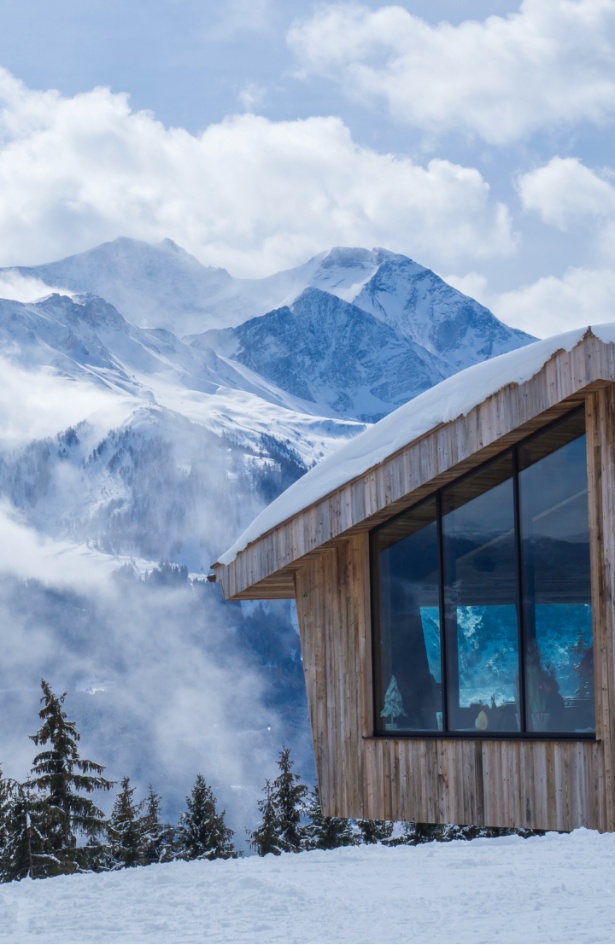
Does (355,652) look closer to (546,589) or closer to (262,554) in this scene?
(262,554)

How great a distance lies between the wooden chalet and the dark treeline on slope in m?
13.9

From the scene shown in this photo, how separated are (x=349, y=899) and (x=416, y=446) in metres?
3.81

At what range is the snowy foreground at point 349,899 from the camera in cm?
687

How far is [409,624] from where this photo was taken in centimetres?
1087

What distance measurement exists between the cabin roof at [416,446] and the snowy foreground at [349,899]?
2.77m

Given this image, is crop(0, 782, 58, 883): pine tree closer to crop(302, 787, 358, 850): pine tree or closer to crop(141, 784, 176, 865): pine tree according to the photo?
crop(141, 784, 176, 865): pine tree

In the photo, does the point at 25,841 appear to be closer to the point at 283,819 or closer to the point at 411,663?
the point at 283,819

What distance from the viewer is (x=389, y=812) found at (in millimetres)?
10828

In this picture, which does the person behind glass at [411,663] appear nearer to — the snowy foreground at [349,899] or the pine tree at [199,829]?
the snowy foreground at [349,899]

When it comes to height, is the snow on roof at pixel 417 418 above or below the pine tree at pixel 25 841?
above

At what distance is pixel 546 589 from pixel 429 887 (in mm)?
2694

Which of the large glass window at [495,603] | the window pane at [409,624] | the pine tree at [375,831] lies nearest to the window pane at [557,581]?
the large glass window at [495,603]

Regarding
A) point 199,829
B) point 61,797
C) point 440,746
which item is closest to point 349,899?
point 440,746

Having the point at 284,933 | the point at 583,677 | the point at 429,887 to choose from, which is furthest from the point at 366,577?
the point at 284,933
